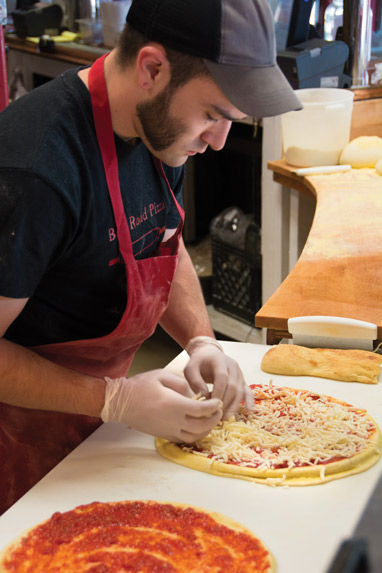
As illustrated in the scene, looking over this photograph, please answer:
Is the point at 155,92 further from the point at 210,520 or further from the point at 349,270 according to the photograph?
the point at 349,270

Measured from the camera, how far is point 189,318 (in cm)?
182

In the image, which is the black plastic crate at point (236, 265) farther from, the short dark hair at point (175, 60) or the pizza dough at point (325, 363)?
the short dark hair at point (175, 60)

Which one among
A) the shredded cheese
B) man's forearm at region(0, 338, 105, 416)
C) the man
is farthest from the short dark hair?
the shredded cheese

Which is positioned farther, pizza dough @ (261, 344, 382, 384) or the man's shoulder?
pizza dough @ (261, 344, 382, 384)

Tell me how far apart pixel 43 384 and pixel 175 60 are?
0.66 meters

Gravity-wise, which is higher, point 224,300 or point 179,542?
point 179,542

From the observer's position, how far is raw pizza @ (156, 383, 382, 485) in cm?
129

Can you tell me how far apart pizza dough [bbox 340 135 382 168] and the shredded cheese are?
1.64 metres

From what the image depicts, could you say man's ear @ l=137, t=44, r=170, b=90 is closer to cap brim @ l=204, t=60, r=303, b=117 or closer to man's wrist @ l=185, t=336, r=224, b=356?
cap brim @ l=204, t=60, r=303, b=117

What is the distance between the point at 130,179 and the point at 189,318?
1.57 feet

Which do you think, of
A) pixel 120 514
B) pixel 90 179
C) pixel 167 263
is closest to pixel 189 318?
pixel 167 263

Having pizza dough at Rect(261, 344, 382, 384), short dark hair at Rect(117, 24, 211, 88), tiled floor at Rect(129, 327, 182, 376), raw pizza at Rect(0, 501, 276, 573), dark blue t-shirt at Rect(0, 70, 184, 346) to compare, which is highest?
short dark hair at Rect(117, 24, 211, 88)

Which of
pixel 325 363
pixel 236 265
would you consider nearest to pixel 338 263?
pixel 325 363

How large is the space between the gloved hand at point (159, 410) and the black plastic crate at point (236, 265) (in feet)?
7.58
